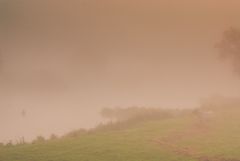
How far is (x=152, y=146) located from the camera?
5081cm

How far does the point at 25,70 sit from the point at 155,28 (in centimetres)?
3719

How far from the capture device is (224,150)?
156ft

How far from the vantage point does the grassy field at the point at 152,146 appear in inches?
1777

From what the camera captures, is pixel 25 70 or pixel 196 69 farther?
pixel 196 69

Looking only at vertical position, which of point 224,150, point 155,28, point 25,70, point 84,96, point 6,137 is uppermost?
point 155,28

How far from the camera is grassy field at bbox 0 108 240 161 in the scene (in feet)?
148

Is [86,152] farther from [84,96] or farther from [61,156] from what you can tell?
[84,96]

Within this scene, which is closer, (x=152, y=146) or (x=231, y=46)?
(x=152, y=146)

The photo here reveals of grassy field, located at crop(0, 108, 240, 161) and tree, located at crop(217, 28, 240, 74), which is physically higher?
tree, located at crop(217, 28, 240, 74)

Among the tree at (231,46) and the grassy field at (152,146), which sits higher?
the tree at (231,46)

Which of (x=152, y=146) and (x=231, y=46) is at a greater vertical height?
(x=231, y=46)

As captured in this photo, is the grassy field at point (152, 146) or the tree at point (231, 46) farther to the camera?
the tree at point (231, 46)

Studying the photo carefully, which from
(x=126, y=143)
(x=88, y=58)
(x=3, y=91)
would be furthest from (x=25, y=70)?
(x=126, y=143)

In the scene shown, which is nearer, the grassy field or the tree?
the grassy field
